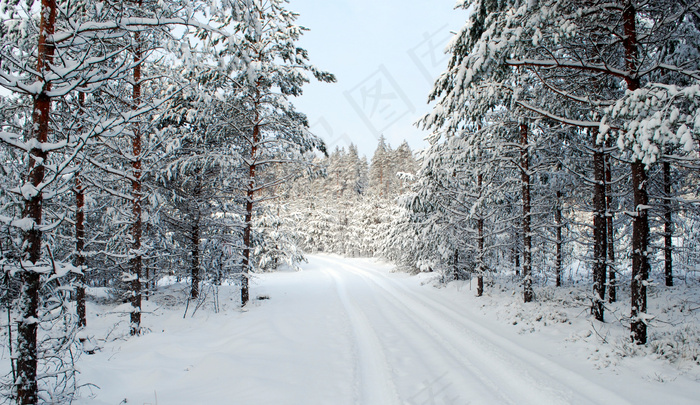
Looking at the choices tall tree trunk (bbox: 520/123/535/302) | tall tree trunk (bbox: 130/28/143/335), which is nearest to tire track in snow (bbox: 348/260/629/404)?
tall tree trunk (bbox: 520/123/535/302)

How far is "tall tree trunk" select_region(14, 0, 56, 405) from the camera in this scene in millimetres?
3701

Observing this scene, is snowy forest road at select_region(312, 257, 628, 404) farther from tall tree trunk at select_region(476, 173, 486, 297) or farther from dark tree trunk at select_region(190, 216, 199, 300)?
dark tree trunk at select_region(190, 216, 199, 300)

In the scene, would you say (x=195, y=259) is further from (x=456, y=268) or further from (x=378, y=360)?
(x=456, y=268)

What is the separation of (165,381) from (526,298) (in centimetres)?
1122

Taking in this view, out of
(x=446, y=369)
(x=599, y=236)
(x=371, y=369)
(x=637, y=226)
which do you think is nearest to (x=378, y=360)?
(x=371, y=369)

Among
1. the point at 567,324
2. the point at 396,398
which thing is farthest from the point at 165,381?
the point at 567,324

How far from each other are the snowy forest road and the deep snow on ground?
3 cm

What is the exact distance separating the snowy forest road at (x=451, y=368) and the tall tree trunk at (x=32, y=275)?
4.45m

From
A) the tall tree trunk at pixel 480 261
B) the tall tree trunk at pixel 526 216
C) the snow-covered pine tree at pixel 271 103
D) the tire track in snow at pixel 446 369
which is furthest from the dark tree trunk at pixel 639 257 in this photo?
the snow-covered pine tree at pixel 271 103

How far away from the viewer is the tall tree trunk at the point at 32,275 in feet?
12.1

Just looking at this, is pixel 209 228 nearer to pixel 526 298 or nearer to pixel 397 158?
pixel 526 298

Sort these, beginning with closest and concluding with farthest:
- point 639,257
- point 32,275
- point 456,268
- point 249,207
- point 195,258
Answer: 1. point 32,275
2. point 639,257
3. point 249,207
4. point 195,258
5. point 456,268

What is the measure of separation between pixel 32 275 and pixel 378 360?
6.09m

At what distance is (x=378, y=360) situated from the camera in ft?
22.6
